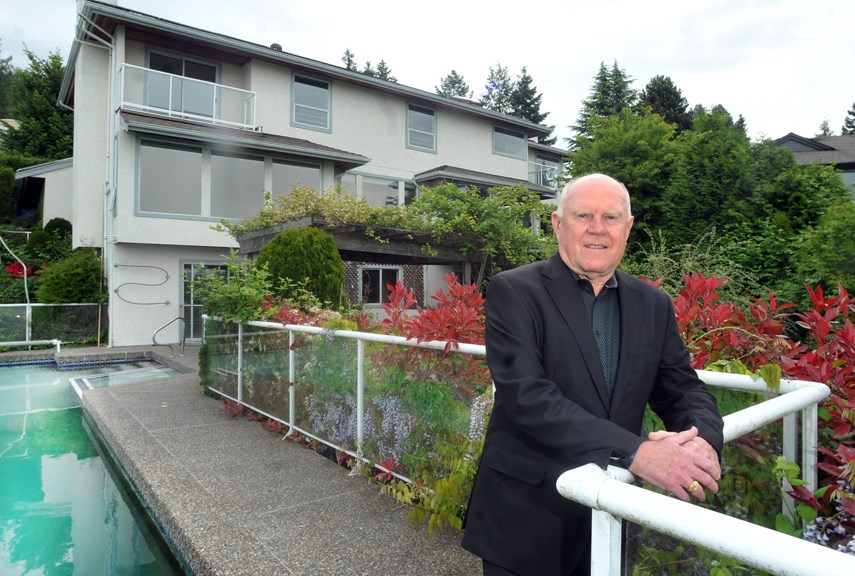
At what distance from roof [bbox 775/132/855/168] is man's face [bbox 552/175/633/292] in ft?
97.1

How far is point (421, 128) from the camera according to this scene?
19.0m

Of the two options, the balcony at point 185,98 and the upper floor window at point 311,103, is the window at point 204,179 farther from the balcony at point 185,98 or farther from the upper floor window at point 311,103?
the upper floor window at point 311,103

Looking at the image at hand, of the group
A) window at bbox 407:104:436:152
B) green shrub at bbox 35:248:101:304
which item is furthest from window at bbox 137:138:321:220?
window at bbox 407:104:436:152

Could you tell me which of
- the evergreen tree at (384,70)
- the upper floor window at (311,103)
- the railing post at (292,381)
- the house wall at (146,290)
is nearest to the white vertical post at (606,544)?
the railing post at (292,381)

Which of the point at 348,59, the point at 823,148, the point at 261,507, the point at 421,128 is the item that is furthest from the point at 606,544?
the point at 348,59

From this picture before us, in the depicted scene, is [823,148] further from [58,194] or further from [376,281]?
[58,194]

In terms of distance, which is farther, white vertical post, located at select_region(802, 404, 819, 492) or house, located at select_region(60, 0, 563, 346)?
house, located at select_region(60, 0, 563, 346)

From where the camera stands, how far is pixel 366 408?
4.21 metres

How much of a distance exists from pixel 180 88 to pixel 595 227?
15.2m

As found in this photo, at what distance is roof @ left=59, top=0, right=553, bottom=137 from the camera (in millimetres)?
A: 13070

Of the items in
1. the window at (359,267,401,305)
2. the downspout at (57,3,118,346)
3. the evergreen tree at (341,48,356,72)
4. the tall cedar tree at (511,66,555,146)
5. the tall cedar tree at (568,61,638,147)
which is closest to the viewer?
the downspout at (57,3,118,346)

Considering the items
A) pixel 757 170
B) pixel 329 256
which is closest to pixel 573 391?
pixel 329 256

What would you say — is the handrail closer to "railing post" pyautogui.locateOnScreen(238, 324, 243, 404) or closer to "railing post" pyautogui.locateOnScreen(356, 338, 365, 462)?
"railing post" pyautogui.locateOnScreen(356, 338, 365, 462)

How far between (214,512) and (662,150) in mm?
14055
